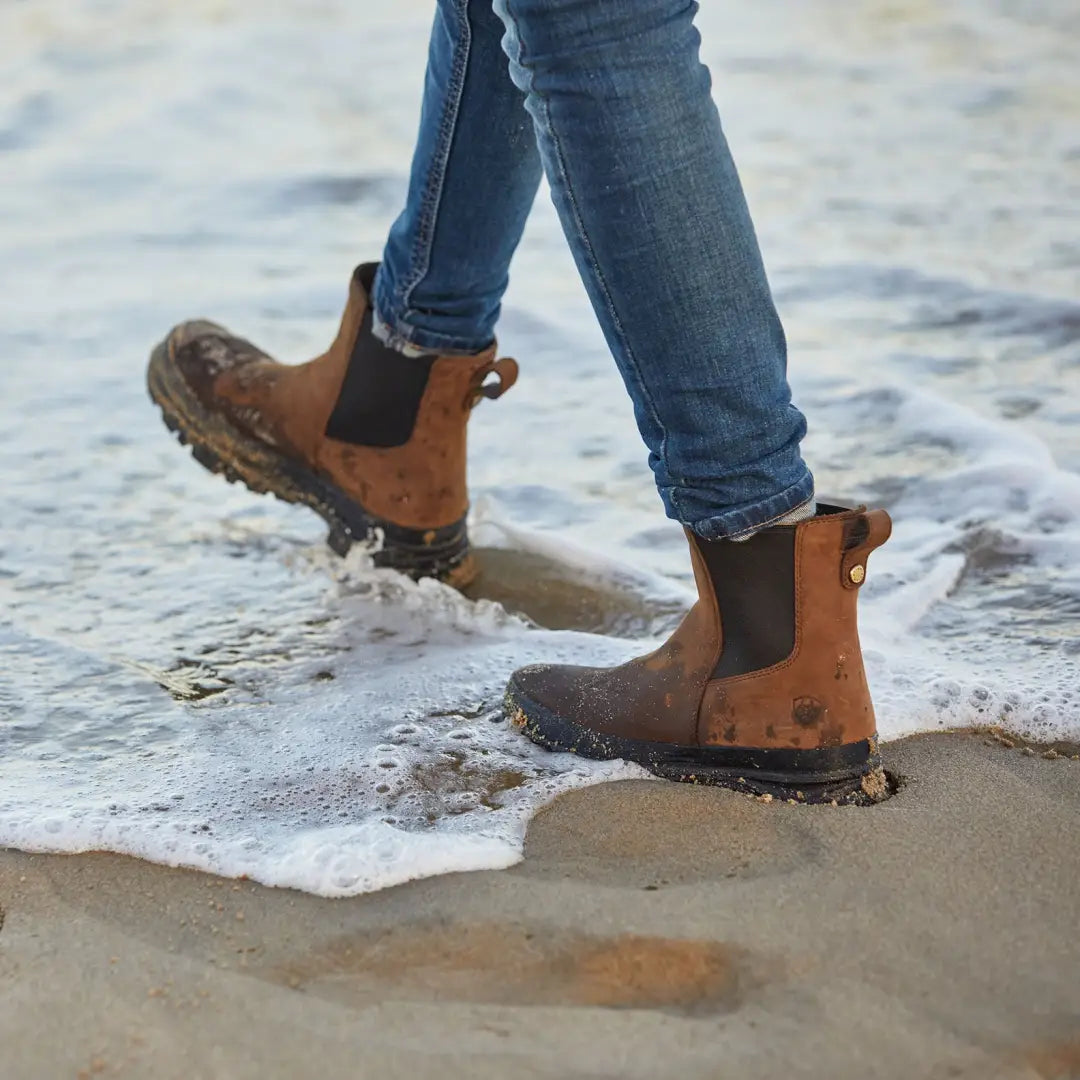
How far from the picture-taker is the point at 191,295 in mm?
3496

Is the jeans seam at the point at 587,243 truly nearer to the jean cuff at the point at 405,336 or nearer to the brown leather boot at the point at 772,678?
the brown leather boot at the point at 772,678

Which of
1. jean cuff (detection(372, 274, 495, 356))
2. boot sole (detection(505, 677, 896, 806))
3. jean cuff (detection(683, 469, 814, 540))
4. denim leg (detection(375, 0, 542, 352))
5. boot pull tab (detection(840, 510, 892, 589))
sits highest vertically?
denim leg (detection(375, 0, 542, 352))

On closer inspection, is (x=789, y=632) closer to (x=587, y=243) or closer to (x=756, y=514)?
(x=756, y=514)

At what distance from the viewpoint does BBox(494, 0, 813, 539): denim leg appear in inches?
47.9

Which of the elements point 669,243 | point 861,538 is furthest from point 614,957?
point 669,243

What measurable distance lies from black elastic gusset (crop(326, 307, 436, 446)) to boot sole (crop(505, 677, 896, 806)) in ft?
2.06

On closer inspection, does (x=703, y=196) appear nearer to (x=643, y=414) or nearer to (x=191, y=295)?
(x=643, y=414)

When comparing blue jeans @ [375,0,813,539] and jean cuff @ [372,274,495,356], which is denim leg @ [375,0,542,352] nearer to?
jean cuff @ [372,274,495,356]

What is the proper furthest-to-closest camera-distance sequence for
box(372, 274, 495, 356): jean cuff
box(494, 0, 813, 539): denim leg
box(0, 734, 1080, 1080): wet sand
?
box(372, 274, 495, 356): jean cuff, box(494, 0, 813, 539): denim leg, box(0, 734, 1080, 1080): wet sand

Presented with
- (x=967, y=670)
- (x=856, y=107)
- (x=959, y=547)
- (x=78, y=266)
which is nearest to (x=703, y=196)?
(x=967, y=670)

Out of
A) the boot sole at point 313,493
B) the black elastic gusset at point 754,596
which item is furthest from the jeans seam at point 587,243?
the boot sole at point 313,493

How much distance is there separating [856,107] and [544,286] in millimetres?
2295

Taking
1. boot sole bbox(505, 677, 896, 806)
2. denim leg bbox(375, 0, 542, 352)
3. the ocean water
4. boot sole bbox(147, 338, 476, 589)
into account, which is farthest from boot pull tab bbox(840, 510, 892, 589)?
boot sole bbox(147, 338, 476, 589)

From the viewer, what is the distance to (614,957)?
1153mm
